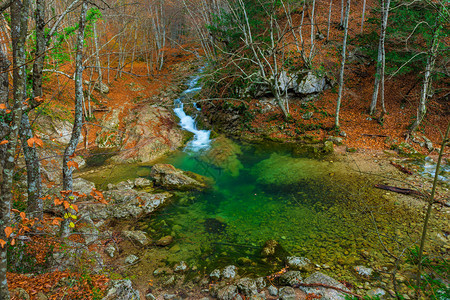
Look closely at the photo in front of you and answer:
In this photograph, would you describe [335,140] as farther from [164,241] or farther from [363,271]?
[164,241]

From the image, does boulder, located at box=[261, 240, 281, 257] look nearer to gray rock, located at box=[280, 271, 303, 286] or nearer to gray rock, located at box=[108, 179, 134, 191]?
gray rock, located at box=[280, 271, 303, 286]

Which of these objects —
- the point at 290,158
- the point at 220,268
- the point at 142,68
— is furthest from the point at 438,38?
the point at 142,68

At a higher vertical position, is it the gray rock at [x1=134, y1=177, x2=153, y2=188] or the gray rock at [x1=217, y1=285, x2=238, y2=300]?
the gray rock at [x1=134, y1=177, x2=153, y2=188]

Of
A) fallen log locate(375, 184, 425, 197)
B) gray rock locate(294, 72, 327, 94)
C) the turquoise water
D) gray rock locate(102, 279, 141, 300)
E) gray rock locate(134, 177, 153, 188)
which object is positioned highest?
gray rock locate(294, 72, 327, 94)

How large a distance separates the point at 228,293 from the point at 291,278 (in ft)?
4.69

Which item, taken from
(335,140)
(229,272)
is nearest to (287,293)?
(229,272)

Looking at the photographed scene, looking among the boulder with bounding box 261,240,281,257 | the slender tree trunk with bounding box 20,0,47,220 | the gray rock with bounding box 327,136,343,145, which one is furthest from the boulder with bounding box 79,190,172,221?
the gray rock with bounding box 327,136,343,145

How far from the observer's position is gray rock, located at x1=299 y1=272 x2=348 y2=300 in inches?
170

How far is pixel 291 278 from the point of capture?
491cm

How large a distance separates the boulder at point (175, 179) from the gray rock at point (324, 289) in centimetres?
580

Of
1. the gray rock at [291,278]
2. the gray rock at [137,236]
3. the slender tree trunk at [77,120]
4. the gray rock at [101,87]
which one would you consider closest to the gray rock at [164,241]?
the gray rock at [137,236]

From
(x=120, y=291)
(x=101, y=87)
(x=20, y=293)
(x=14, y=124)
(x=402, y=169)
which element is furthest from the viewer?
(x=101, y=87)

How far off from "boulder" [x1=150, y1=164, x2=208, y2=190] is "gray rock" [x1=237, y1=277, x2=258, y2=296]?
5.16 metres

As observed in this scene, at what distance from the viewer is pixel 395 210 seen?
7.06 meters
